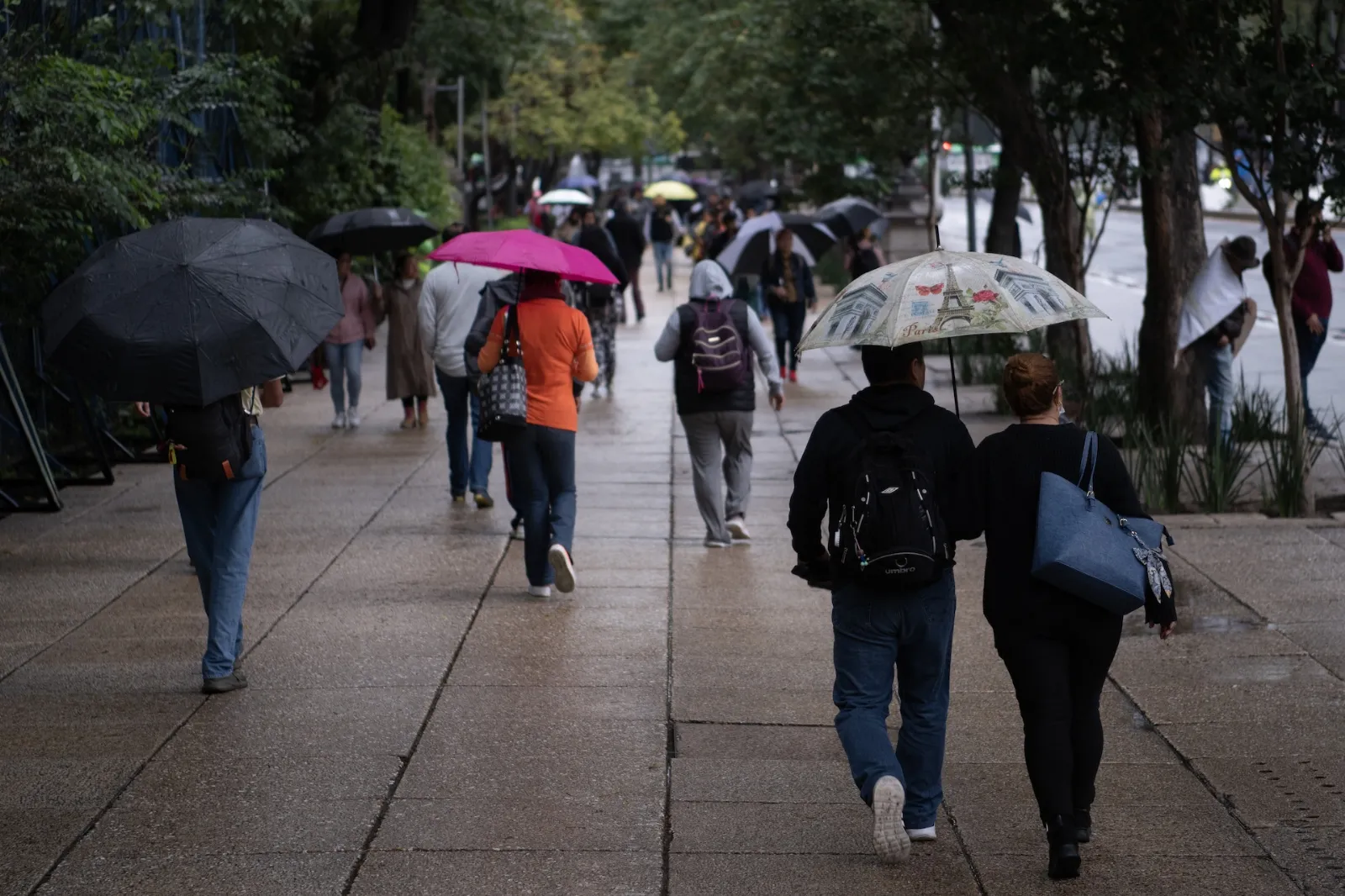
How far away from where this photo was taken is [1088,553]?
16.3ft

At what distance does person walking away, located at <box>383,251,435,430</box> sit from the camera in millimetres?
15461

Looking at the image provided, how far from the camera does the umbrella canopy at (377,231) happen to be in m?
16.1

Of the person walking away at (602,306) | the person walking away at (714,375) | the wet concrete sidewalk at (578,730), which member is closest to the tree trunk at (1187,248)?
the wet concrete sidewalk at (578,730)

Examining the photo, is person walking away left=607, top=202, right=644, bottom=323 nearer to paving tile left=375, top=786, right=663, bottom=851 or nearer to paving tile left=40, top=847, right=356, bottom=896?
paving tile left=375, top=786, right=663, bottom=851

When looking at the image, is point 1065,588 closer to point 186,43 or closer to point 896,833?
point 896,833

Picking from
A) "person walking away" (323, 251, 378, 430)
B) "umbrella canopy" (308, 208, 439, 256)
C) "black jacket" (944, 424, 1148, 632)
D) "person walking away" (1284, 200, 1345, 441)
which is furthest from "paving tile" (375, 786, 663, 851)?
"umbrella canopy" (308, 208, 439, 256)

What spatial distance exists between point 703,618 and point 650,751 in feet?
7.19

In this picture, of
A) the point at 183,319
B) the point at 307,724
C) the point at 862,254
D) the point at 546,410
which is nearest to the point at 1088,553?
the point at 307,724

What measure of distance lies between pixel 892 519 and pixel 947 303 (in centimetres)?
68

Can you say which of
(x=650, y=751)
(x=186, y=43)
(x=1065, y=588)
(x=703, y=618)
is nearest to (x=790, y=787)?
(x=650, y=751)

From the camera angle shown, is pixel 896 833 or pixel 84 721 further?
pixel 84 721

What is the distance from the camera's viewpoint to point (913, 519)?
199 inches

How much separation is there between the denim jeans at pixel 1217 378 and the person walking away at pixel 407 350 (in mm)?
6318

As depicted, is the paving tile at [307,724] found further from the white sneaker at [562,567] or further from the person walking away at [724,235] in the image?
the person walking away at [724,235]
